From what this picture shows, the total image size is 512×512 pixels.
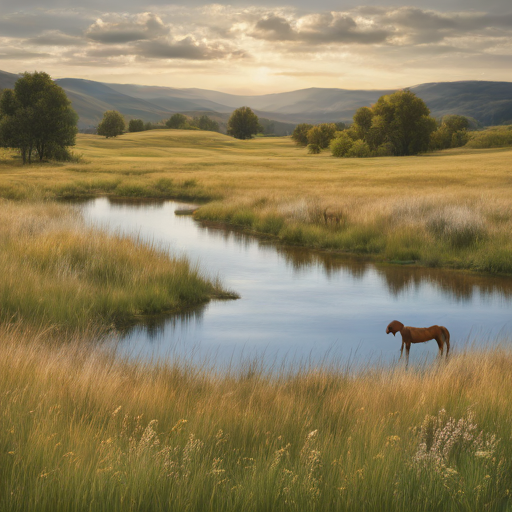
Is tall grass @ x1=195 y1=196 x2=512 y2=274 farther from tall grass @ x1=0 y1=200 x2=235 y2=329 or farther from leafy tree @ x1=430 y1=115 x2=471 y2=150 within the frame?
leafy tree @ x1=430 y1=115 x2=471 y2=150

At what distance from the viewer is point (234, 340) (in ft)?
33.6

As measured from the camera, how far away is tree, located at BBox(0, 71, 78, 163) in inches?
1981

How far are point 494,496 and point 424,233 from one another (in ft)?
48.6

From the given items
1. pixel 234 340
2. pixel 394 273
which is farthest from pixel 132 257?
pixel 394 273

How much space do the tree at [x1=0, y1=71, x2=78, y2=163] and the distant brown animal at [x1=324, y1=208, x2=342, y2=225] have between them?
36.9 m

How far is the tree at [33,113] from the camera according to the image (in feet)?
165

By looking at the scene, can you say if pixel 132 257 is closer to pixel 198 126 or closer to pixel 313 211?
pixel 313 211

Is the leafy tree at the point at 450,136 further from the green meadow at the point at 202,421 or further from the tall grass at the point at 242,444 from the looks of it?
the tall grass at the point at 242,444

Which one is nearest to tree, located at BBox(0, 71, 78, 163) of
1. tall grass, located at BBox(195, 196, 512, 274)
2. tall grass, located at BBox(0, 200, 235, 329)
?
tall grass, located at BBox(195, 196, 512, 274)

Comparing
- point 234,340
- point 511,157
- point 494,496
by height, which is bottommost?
point 234,340

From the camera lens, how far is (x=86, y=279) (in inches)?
466

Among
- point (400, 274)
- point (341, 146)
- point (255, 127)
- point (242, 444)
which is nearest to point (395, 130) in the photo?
point (341, 146)

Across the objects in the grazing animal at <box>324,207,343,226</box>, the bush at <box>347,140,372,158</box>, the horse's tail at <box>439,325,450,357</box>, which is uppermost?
the bush at <box>347,140,372,158</box>

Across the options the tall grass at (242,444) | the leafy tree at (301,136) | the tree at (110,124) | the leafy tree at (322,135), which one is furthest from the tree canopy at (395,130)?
the tall grass at (242,444)
